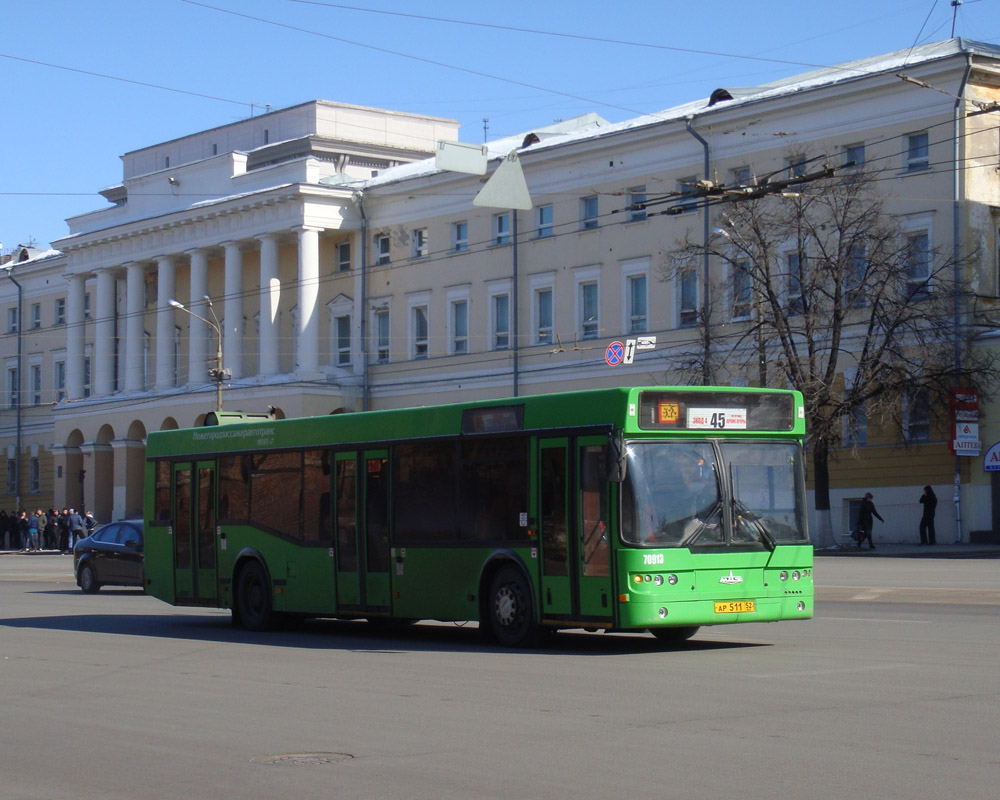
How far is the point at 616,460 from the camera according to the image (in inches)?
559

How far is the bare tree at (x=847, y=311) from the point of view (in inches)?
1570

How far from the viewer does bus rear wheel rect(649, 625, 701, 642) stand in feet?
53.4

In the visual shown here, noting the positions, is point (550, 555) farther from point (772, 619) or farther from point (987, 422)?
point (987, 422)

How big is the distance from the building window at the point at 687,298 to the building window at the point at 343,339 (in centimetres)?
1693

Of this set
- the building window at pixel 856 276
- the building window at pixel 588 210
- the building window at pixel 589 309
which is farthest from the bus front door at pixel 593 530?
the building window at pixel 588 210

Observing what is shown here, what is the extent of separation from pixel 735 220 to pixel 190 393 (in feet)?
100

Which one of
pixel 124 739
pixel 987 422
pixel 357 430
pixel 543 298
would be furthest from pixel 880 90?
pixel 124 739

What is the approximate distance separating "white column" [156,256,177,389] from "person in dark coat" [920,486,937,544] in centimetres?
3747

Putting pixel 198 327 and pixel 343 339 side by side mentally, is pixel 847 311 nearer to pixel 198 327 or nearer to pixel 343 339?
pixel 343 339

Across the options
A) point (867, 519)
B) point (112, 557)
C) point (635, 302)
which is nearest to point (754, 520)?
point (112, 557)

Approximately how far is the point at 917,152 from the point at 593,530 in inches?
1262

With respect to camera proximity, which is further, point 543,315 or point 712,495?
point 543,315

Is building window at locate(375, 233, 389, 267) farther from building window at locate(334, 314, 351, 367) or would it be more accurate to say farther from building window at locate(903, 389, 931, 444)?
building window at locate(903, 389, 931, 444)

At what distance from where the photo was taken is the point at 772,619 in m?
15.0
